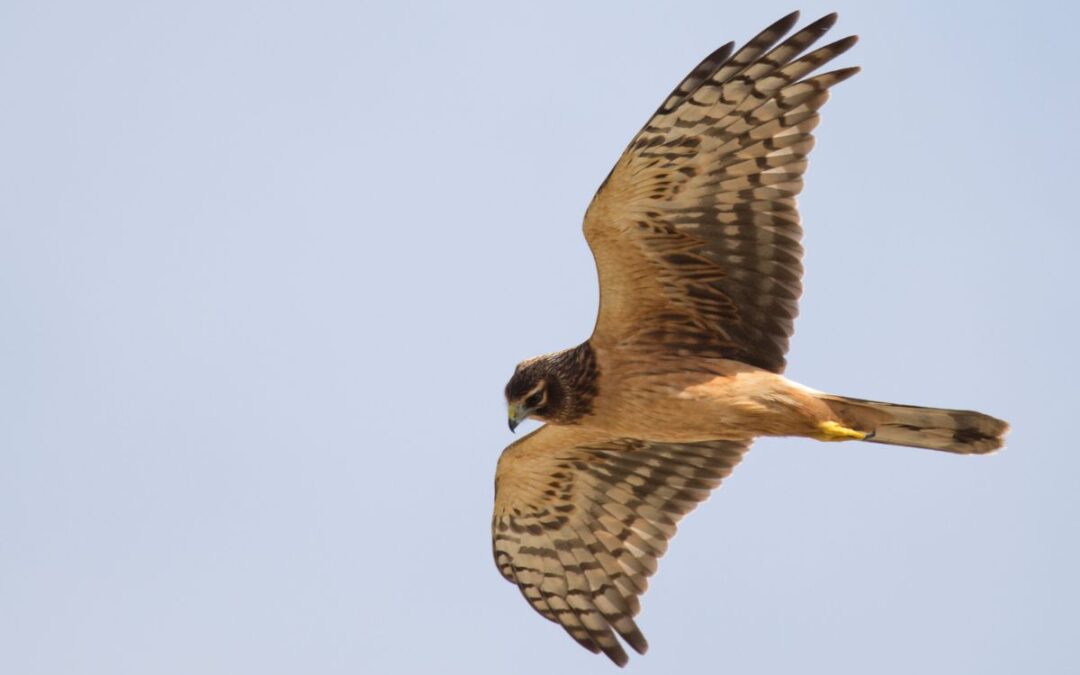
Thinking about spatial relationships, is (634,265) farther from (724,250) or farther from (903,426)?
(903,426)

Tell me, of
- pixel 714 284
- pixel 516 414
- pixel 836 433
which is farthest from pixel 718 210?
pixel 516 414

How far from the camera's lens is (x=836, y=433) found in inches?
392

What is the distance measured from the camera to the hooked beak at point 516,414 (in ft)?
33.7

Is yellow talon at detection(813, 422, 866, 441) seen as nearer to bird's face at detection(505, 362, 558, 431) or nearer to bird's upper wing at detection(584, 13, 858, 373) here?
bird's upper wing at detection(584, 13, 858, 373)

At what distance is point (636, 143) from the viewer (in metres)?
9.70

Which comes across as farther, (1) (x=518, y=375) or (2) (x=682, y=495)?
(2) (x=682, y=495)

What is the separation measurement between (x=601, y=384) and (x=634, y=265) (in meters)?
0.78

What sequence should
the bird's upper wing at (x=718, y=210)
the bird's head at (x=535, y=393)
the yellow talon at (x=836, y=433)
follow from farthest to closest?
the bird's head at (x=535, y=393) → the yellow talon at (x=836, y=433) → the bird's upper wing at (x=718, y=210)

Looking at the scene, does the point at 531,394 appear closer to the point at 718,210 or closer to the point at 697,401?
the point at 697,401

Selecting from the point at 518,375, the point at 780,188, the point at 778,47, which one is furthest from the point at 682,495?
the point at 778,47

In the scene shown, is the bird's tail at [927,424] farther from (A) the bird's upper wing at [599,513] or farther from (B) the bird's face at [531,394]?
(B) the bird's face at [531,394]

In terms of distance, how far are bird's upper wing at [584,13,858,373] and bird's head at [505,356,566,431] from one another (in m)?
0.42

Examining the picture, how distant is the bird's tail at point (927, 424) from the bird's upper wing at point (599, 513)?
154cm

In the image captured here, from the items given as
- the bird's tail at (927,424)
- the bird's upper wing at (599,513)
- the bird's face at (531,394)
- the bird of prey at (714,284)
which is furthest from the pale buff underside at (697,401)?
the bird's upper wing at (599,513)
